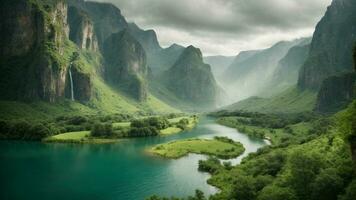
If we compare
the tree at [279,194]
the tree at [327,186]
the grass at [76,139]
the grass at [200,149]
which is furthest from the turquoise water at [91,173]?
the tree at [327,186]

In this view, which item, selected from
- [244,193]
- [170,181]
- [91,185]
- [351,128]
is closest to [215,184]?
[170,181]

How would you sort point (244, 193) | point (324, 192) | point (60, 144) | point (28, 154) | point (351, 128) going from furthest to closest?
point (60, 144) < point (28, 154) < point (244, 193) < point (324, 192) < point (351, 128)

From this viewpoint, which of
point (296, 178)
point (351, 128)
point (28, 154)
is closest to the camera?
point (351, 128)

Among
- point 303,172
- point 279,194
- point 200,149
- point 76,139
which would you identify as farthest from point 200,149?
point 279,194

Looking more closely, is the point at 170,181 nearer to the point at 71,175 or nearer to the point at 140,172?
the point at 140,172

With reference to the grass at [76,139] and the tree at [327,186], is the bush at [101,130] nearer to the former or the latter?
the grass at [76,139]

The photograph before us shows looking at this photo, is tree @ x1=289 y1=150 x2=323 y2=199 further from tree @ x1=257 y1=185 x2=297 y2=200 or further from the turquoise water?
the turquoise water
